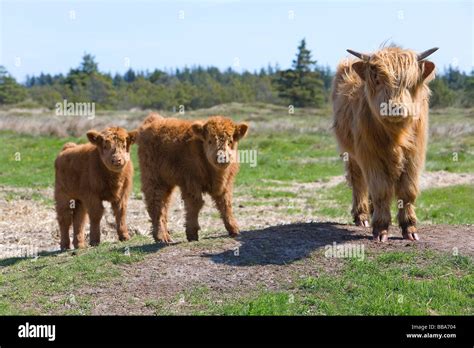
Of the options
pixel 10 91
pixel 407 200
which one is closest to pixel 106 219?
pixel 407 200

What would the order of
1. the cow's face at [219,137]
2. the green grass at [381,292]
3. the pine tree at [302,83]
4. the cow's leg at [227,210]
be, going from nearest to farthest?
1. the green grass at [381,292]
2. the cow's face at [219,137]
3. the cow's leg at [227,210]
4. the pine tree at [302,83]

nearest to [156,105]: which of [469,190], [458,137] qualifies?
[458,137]

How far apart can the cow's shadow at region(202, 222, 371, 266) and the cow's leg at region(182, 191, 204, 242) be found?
2.31 feet

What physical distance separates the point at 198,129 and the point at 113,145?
6.88 feet

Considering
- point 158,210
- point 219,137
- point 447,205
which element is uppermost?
point 219,137

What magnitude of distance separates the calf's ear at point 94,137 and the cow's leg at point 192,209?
2.16 m

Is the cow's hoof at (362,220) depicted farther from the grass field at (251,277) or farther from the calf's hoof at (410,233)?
the calf's hoof at (410,233)

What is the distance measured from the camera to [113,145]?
10.9 m

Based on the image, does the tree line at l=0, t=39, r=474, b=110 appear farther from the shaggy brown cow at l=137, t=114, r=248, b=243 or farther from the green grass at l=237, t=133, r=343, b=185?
the shaggy brown cow at l=137, t=114, r=248, b=243

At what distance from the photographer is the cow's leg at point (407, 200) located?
923 cm

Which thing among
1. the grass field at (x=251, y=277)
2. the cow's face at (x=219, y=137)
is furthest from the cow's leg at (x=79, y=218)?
the cow's face at (x=219, y=137)

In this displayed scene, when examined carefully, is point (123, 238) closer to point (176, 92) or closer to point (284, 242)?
point (284, 242)

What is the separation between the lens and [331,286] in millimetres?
7602
